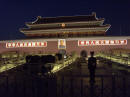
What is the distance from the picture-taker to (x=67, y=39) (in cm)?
2061

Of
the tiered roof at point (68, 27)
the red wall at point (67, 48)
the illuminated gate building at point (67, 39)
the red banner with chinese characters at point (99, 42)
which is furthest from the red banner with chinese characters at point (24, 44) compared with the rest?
the red banner with chinese characters at point (99, 42)

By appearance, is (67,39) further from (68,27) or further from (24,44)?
(24,44)

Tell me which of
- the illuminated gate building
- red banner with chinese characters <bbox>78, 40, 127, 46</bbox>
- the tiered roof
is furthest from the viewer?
the tiered roof

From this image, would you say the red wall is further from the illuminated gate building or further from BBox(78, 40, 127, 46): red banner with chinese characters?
BBox(78, 40, 127, 46): red banner with chinese characters

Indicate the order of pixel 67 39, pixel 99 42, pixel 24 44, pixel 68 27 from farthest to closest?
pixel 68 27, pixel 24 44, pixel 67 39, pixel 99 42

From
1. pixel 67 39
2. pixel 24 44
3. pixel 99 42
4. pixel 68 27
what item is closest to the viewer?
pixel 99 42

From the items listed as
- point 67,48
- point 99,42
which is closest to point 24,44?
point 67,48

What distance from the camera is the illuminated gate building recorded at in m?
20.1

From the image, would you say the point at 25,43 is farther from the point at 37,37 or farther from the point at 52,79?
the point at 52,79

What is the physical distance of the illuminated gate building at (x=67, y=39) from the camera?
20.1 meters

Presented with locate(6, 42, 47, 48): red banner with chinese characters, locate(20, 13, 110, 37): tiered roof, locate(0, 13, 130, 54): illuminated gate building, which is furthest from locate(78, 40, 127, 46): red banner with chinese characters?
locate(6, 42, 47, 48): red banner with chinese characters

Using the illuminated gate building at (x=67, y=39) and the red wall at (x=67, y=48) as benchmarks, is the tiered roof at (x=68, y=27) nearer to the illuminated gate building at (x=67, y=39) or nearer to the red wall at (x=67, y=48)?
the illuminated gate building at (x=67, y=39)

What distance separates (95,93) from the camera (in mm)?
4770

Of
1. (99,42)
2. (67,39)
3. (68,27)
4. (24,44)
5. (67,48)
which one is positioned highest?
(68,27)
